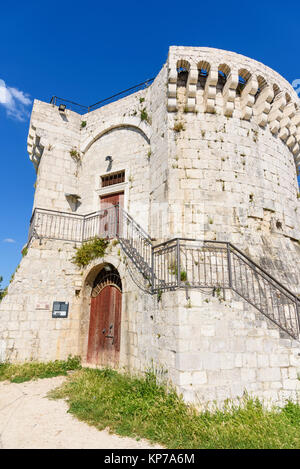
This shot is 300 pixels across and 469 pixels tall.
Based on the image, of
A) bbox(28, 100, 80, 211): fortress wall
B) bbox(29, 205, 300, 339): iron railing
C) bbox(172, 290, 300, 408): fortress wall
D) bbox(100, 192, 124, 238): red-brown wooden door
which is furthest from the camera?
bbox(28, 100, 80, 211): fortress wall

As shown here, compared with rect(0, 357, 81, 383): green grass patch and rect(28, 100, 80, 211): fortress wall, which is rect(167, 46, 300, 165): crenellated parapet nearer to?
rect(28, 100, 80, 211): fortress wall

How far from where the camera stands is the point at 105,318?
8266 mm

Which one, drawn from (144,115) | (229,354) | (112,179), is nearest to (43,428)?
(229,354)

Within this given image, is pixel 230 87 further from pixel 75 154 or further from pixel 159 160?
pixel 75 154

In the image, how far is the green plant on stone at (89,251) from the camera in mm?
8203

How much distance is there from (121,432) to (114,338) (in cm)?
389

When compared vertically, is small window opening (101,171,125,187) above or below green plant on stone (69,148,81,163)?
below

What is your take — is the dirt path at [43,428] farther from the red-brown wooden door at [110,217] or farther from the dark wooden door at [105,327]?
the red-brown wooden door at [110,217]

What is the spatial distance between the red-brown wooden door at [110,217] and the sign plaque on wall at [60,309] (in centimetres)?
246

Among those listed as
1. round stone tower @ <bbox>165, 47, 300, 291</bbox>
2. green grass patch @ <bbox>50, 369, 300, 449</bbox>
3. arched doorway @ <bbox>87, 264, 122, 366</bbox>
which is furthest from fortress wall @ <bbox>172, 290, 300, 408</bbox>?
arched doorway @ <bbox>87, 264, 122, 366</bbox>

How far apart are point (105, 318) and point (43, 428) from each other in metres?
4.12

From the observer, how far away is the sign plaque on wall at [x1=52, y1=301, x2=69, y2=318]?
26.9ft

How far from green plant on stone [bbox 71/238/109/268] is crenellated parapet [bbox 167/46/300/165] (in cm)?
476
